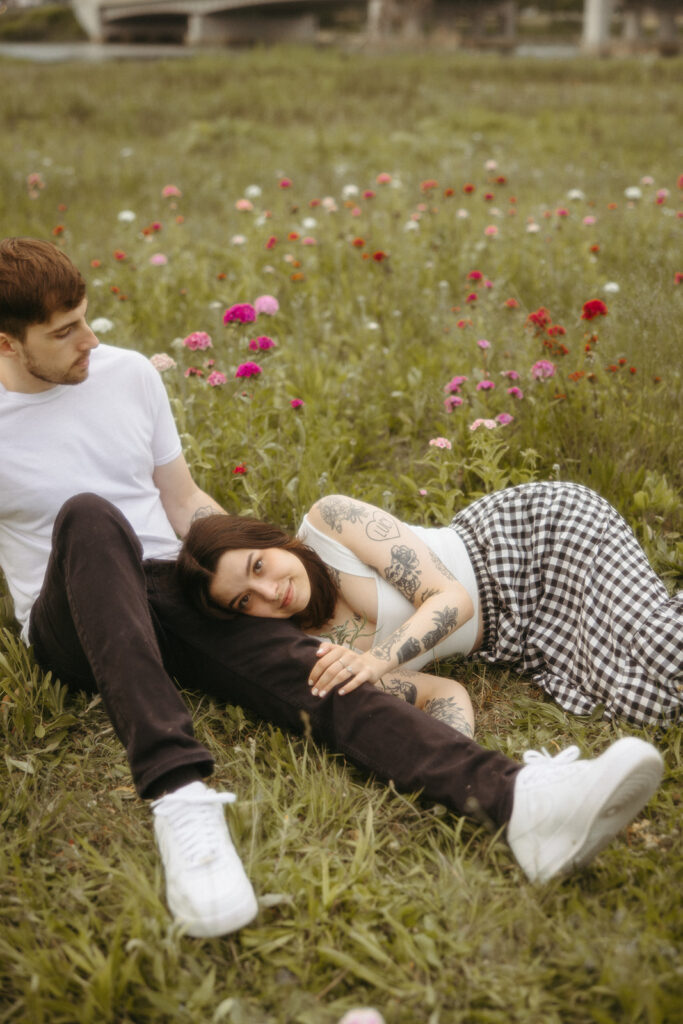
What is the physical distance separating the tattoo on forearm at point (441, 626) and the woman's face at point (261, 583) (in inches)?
13.7

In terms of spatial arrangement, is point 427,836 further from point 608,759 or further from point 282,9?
point 282,9

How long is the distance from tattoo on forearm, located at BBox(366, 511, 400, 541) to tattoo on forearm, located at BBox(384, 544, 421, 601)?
0.14 feet

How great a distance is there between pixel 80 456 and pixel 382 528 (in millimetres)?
915

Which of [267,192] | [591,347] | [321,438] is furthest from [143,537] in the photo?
[267,192]

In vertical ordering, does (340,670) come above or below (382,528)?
below

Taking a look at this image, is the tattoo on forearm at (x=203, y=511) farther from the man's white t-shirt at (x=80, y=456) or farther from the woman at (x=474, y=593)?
the woman at (x=474, y=593)

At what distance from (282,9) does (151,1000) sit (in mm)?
41988

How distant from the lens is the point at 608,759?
1.80 metres

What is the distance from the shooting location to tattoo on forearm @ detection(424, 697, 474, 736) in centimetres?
→ 238

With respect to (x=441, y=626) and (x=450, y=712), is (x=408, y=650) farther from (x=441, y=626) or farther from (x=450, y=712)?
(x=450, y=712)

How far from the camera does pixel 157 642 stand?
92.4 inches

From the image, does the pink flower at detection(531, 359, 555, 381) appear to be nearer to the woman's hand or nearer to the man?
the man

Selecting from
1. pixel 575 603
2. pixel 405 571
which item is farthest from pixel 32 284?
pixel 575 603

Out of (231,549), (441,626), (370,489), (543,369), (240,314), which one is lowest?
(370,489)
